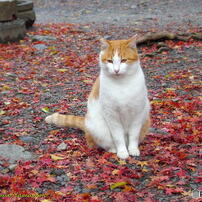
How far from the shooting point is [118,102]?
4.41m

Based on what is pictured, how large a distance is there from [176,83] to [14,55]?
485 centimetres

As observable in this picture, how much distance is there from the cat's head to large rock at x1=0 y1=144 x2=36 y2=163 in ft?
4.44

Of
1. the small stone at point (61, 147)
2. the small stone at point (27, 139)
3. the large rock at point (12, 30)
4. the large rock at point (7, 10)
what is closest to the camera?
the small stone at point (61, 147)

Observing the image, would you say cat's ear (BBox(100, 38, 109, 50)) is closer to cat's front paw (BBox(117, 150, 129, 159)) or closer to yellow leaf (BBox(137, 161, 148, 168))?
cat's front paw (BBox(117, 150, 129, 159))

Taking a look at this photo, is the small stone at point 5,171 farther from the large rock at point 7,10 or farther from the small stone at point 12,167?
the large rock at point 7,10

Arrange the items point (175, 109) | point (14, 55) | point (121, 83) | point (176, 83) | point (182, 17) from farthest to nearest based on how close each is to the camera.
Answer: point (182, 17) → point (14, 55) → point (176, 83) → point (175, 109) → point (121, 83)

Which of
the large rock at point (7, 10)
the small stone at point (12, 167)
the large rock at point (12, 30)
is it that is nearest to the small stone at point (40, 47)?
the large rock at point (12, 30)

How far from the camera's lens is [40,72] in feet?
31.2

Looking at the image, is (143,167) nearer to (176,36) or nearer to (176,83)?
(176,83)

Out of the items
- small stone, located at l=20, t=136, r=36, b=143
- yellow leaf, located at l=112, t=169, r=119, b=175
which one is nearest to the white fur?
yellow leaf, located at l=112, t=169, r=119, b=175

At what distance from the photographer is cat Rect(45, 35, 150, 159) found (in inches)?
173

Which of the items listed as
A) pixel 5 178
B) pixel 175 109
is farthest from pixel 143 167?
pixel 175 109

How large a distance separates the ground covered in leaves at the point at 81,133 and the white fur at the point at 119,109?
0.19 m

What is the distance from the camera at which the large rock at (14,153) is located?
471 cm
